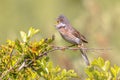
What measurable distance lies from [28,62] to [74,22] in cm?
602

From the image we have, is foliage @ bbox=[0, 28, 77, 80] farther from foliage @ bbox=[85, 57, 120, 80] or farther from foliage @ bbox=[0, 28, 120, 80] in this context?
foliage @ bbox=[85, 57, 120, 80]

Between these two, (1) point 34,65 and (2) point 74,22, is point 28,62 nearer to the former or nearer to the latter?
(1) point 34,65

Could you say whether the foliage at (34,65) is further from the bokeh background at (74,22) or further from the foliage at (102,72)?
the bokeh background at (74,22)

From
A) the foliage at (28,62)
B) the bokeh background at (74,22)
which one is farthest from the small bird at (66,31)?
the foliage at (28,62)

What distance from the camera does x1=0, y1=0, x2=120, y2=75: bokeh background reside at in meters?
7.30

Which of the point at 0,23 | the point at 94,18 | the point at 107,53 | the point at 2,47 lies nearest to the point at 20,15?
the point at 0,23

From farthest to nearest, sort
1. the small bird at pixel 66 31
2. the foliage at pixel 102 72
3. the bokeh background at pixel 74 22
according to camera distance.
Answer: the bokeh background at pixel 74 22
the small bird at pixel 66 31
the foliage at pixel 102 72

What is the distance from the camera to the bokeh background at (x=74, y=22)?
24.0 ft

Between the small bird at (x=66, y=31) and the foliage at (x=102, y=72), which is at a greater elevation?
the small bird at (x=66, y=31)

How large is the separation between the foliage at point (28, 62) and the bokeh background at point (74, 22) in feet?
1.03

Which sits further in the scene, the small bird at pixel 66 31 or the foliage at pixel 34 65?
the small bird at pixel 66 31

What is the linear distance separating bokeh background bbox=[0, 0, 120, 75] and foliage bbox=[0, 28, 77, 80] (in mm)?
315

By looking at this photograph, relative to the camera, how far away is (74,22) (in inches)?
403

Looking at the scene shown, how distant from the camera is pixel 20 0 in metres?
13.4
